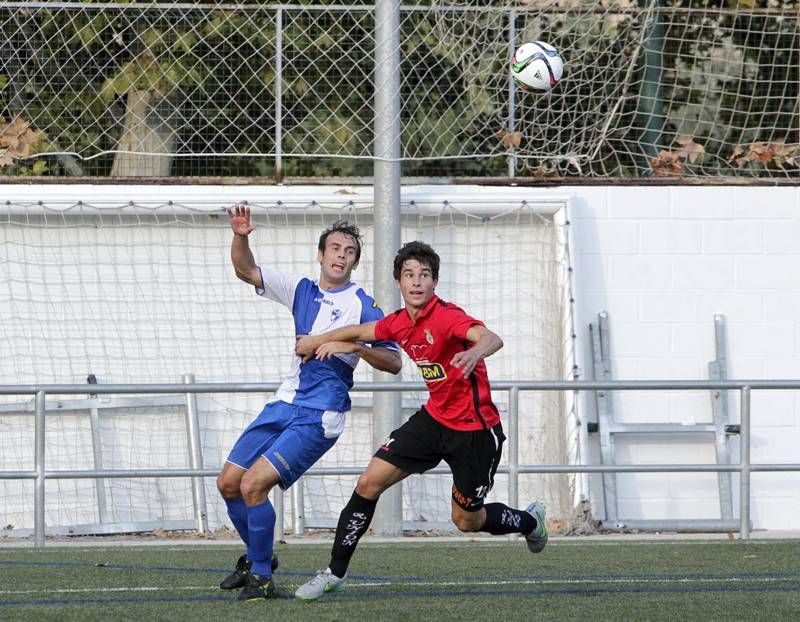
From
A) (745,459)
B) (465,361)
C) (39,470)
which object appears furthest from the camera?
(745,459)

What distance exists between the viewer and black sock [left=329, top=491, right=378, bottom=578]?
6121mm

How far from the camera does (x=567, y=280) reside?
10852 millimetres

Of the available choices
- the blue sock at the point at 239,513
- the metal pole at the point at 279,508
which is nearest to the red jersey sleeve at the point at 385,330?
the blue sock at the point at 239,513

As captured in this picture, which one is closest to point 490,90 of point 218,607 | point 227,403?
point 227,403

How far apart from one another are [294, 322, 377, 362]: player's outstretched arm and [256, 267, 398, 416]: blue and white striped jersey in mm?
143

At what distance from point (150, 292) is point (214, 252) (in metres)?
0.61

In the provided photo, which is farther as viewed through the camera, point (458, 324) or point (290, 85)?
point (290, 85)

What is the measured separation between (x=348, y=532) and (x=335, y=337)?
2.98 ft

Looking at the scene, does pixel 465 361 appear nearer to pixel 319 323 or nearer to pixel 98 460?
pixel 319 323

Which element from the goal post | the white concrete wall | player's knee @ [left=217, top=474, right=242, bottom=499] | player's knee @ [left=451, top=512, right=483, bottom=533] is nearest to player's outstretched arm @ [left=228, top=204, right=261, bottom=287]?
player's knee @ [left=217, top=474, right=242, bottom=499]

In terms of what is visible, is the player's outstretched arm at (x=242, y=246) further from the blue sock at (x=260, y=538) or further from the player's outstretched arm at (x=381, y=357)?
the blue sock at (x=260, y=538)

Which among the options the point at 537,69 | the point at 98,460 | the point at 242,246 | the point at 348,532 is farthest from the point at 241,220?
the point at 98,460

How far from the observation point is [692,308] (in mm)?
11234

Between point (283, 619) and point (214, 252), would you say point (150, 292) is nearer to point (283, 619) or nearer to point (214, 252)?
point (214, 252)
